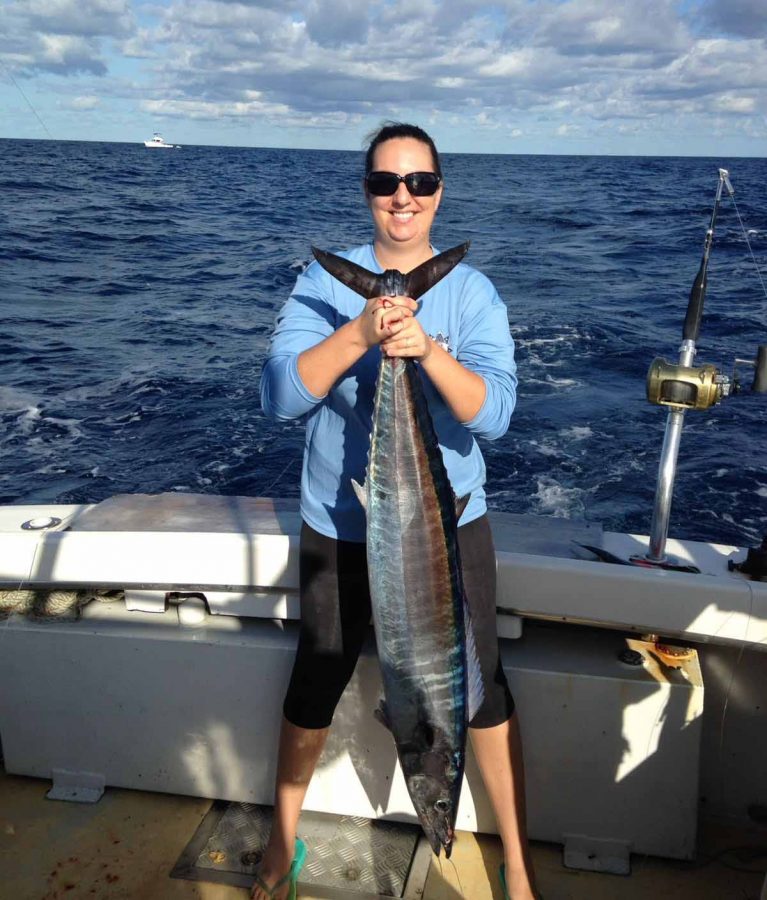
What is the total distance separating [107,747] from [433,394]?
5.37ft

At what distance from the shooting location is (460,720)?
6.12ft

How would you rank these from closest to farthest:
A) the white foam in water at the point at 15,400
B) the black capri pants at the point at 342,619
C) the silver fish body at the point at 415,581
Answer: the silver fish body at the point at 415,581, the black capri pants at the point at 342,619, the white foam in water at the point at 15,400

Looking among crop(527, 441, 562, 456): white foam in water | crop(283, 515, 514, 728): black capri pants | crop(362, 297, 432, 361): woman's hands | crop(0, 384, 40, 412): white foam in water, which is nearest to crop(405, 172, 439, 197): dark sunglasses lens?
crop(362, 297, 432, 361): woman's hands

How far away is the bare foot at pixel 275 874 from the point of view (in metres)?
2.31

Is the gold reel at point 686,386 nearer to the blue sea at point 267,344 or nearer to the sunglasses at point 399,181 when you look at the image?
the sunglasses at point 399,181

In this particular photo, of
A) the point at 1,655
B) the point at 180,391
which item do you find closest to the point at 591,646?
the point at 1,655

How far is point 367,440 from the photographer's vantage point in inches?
81.8

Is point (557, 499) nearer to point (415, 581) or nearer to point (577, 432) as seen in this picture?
point (577, 432)

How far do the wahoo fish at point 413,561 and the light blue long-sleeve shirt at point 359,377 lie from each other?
0.70 feet

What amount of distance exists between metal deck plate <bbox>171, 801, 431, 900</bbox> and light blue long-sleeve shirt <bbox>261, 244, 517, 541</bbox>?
1.07 m

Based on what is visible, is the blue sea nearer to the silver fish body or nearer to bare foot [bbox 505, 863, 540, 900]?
bare foot [bbox 505, 863, 540, 900]

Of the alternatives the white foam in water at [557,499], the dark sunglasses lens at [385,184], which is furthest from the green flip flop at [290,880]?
the white foam in water at [557,499]

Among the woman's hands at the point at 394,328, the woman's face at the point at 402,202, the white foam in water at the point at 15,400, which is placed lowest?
the white foam in water at the point at 15,400

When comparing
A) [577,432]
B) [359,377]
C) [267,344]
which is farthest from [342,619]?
[267,344]
